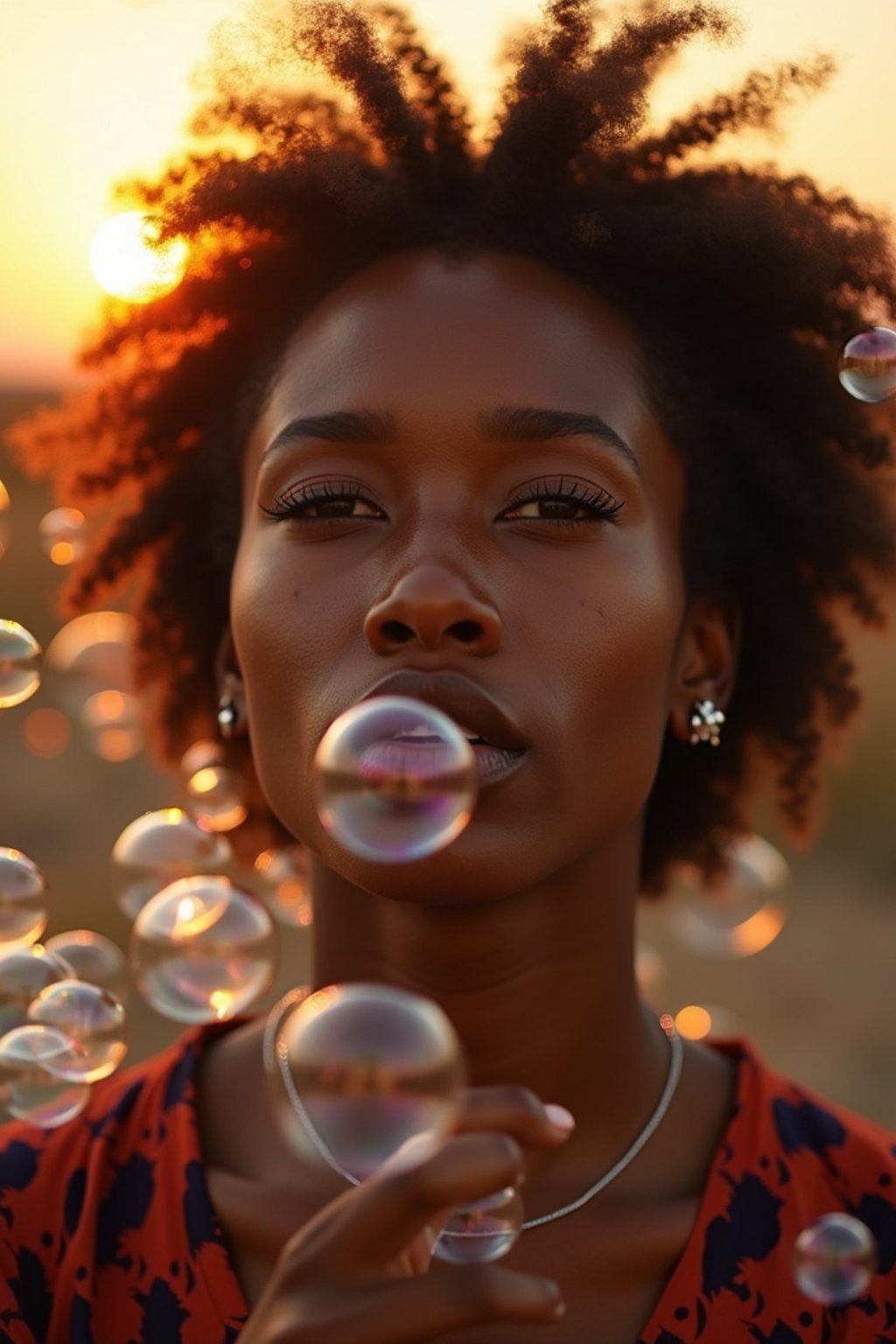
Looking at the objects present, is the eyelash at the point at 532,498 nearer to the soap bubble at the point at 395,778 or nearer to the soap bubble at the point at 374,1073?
the soap bubble at the point at 395,778

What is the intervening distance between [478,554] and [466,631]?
0.43 feet

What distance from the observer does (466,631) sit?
2.33 metres

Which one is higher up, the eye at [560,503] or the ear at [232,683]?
the eye at [560,503]

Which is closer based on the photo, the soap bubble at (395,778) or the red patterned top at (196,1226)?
the soap bubble at (395,778)

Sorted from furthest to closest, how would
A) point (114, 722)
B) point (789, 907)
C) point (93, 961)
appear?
point (789, 907) < point (114, 722) < point (93, 961)

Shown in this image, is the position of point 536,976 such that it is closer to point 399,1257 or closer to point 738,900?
point 399,1257

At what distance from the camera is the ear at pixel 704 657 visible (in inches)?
113

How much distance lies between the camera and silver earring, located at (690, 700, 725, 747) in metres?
2.89

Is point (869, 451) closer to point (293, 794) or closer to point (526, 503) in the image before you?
point (526, 503)

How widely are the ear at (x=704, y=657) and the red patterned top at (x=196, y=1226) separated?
60 cm

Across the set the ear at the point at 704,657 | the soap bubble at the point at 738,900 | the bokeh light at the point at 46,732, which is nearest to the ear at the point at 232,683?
the ear at the point at 704,657

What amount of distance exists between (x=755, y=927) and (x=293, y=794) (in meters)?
1.81

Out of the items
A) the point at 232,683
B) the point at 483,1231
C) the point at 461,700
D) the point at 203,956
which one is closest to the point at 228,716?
the point at 232,683

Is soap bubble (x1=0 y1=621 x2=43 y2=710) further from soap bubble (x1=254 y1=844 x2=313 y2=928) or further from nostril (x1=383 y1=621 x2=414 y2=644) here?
nostril (x1=383 y1=621 x2=414 y2=644)
